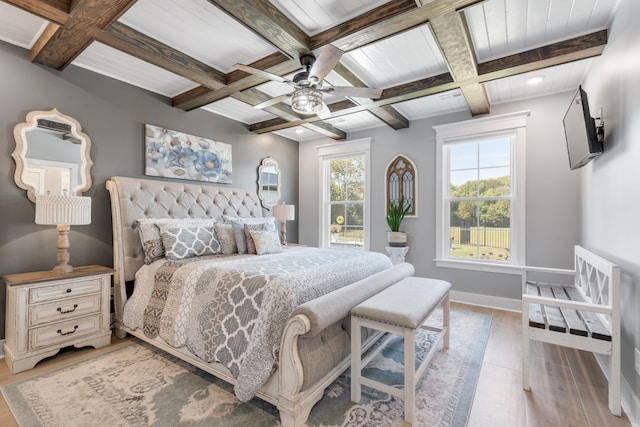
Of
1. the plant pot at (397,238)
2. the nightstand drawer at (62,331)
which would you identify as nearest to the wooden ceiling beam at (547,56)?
the plant pot at (397,238)

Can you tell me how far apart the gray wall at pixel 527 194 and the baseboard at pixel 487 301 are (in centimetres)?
7

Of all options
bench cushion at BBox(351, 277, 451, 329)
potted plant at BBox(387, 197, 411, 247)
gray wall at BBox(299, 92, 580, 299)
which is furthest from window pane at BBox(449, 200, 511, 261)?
bench cushion at BBox(351, 277, 451, 329)

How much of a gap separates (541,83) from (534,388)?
3.10m

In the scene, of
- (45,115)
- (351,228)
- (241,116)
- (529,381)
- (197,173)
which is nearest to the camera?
(529,381)

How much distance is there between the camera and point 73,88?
285 cm

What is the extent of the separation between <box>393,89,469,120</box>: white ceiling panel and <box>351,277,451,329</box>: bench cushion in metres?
2.47

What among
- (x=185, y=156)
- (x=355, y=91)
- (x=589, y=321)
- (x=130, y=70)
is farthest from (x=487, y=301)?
(x=130, y=70)

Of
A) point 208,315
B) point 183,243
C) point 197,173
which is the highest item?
point 197,173

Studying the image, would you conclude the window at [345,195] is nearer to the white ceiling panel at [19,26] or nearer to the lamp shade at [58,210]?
the lamp shade at [58,210]

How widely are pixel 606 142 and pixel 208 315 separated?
3.29 m

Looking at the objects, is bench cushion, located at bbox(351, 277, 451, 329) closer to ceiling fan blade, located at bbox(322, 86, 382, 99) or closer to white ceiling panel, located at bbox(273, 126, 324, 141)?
ceiling fan blade, located at bbox(322, 86, 382, 99)

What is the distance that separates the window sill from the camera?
372cm

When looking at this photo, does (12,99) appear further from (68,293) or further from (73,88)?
(68,293)

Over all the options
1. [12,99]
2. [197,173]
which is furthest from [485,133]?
[12,99]
